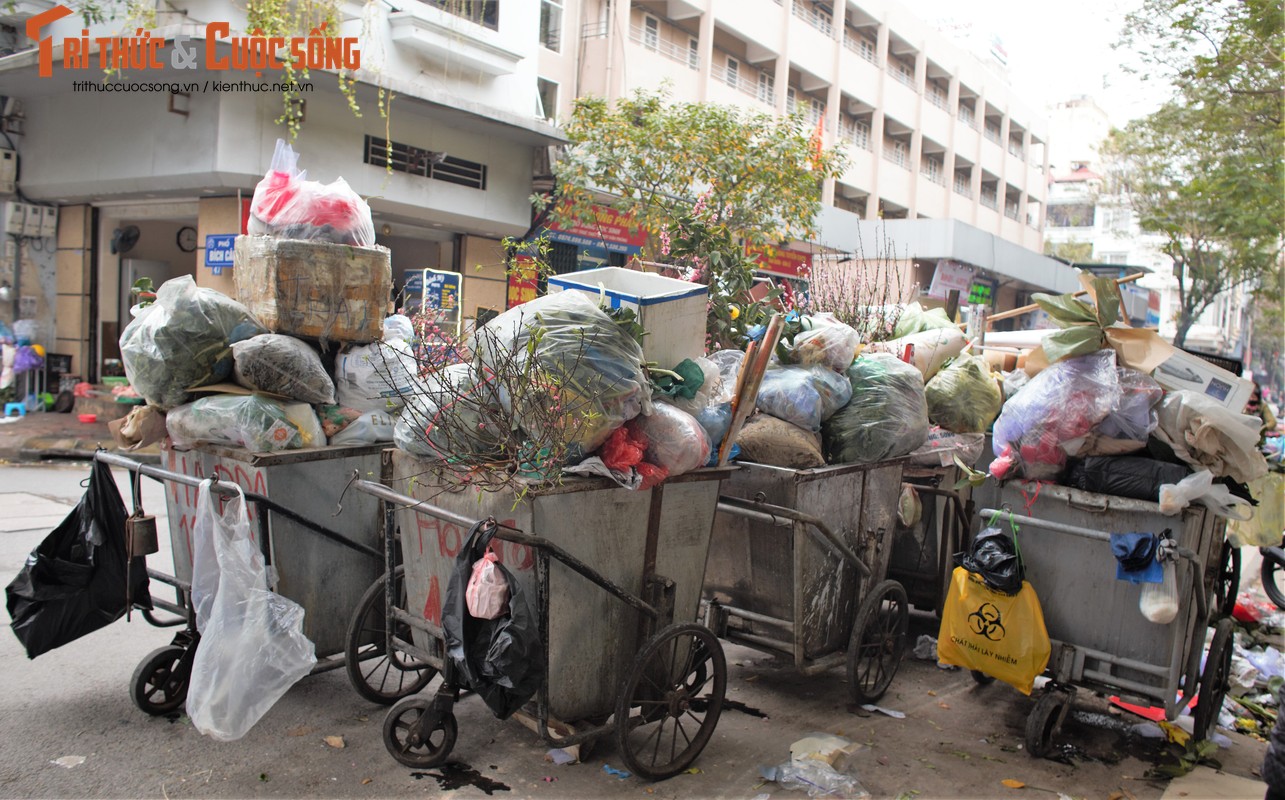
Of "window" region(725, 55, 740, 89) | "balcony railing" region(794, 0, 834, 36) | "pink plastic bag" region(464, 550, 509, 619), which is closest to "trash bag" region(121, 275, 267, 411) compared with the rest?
"pink plastic bag" region(464, 550, 509, 619)

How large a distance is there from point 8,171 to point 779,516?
1392cm

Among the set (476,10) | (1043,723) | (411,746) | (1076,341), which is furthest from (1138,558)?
(476,10)

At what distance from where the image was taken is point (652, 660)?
343 cm

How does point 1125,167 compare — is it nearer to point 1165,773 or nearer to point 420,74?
point 420,74

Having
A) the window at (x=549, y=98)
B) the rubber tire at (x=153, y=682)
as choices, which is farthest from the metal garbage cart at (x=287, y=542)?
the window at (x=549, y=98)

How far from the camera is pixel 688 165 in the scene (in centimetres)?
1298

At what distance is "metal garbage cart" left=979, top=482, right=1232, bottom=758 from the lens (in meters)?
3.79

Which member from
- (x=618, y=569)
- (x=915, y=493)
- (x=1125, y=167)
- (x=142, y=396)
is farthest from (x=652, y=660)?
(x=1125, y=167)

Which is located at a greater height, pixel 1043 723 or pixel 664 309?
pixel 664 309

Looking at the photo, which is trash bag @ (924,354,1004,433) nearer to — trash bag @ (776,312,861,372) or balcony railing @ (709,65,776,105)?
trash bag @ (776,312,861,372)

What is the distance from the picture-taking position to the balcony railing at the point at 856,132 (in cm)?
2892

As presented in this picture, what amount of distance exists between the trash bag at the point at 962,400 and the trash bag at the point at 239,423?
3225mm

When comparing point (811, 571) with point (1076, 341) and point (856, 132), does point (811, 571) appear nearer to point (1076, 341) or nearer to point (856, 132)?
point (1076, 341)

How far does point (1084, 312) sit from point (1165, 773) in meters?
2.01
